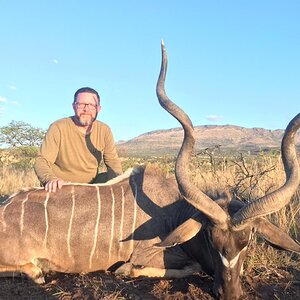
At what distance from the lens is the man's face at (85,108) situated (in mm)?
4973

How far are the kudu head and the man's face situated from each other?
1.95 metres

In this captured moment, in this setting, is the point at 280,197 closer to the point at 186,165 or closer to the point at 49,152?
the point at 186,165

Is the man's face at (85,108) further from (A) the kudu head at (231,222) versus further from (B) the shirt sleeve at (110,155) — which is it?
(A) the kudu head at (231,222)

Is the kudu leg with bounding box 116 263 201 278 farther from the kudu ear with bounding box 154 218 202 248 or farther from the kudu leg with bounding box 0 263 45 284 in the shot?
the kudu leg with bounding box 0 263 45 284

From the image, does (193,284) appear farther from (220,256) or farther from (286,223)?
(286,223)

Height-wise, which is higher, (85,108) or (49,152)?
(85,108)

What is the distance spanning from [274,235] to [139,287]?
3.59 ft

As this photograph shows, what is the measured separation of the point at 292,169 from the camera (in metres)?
3.08

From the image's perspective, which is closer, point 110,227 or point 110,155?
point 110,227

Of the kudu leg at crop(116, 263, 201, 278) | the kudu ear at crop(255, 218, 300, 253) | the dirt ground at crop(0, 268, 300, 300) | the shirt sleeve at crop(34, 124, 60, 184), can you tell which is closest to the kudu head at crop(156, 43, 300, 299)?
the kudu ear at crop(255, 218, 300, 253)

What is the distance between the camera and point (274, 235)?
3137 mm

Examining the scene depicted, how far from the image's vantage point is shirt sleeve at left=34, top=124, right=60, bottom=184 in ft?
15.0

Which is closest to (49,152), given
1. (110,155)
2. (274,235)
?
(110,155)

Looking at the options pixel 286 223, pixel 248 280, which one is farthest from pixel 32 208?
pixel 286 223
